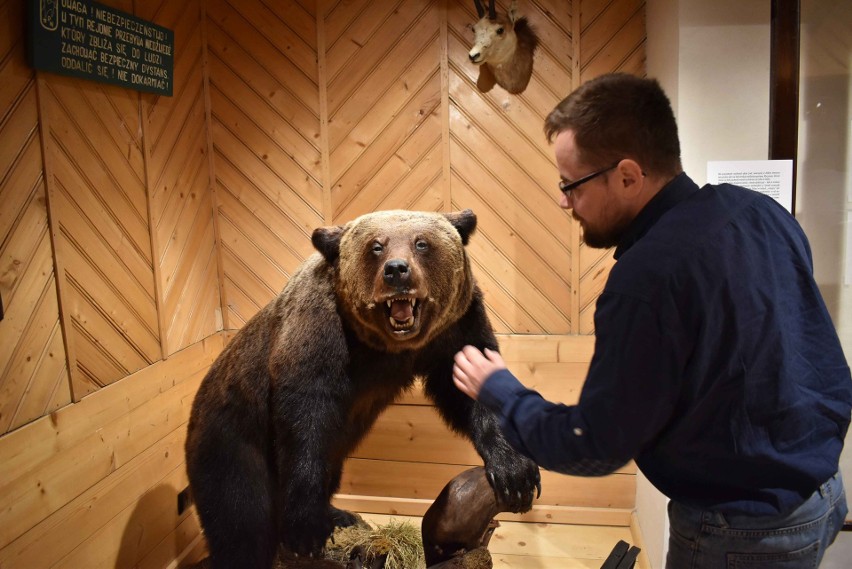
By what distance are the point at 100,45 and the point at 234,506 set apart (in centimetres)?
230

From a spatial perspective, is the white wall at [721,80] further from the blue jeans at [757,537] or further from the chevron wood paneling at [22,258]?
the chevron wood paneling at [22,258]

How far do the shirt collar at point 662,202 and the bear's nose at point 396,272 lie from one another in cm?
87

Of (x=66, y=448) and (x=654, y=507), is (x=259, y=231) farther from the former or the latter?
(x=654, y=507)

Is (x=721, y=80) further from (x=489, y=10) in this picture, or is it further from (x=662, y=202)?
(x=662, y=202)

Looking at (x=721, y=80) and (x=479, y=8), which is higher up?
(x=479, y=8)

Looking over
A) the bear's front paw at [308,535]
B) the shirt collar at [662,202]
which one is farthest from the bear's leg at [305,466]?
the shirt collar at [662,202]

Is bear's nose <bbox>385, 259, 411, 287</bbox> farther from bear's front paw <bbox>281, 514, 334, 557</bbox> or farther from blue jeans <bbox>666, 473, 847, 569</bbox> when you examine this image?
blue jeans <bbox>666, 473, 847, 569</bbox>

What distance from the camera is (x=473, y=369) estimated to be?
183cm

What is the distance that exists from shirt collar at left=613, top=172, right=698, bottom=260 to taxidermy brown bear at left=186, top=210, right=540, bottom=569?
0.89m

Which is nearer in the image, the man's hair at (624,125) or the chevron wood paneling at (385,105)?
the man's hair at (624,125)

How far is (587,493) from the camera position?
14.1ft

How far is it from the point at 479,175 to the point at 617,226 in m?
2.44

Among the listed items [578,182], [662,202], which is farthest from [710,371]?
[578,182]

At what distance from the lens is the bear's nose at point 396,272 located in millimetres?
2273
